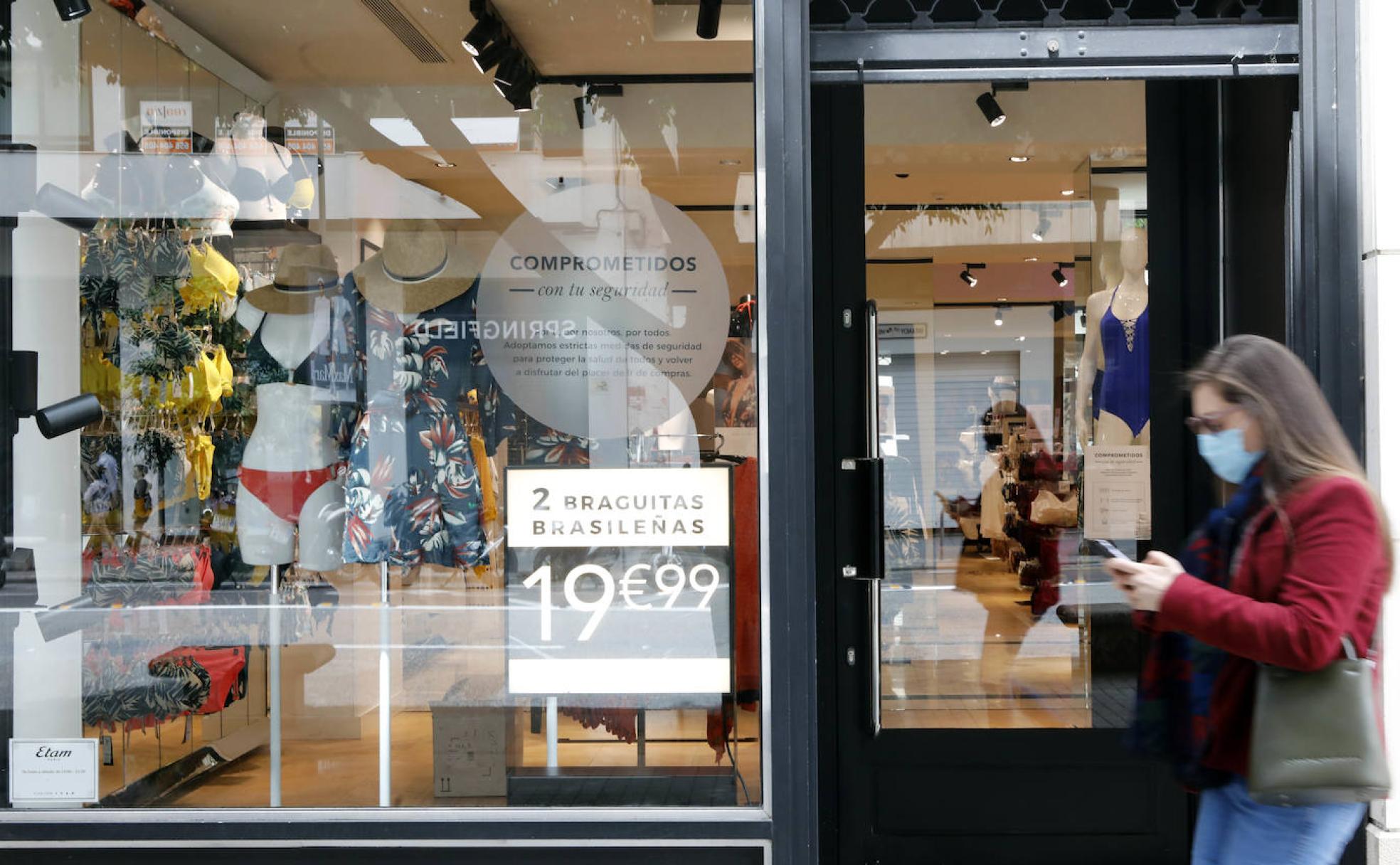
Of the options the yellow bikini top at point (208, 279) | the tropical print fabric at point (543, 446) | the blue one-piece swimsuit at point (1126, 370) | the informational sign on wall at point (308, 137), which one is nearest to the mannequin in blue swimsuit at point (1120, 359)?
the blue one-piece swimsuit at point (1126, 370)

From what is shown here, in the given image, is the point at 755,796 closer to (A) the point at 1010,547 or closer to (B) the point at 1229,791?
(B) the point at 1229,791

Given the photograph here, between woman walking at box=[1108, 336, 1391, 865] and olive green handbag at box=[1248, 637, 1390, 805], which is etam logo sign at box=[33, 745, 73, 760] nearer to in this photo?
woman walking at box=[1108, 336, 1391, 865]

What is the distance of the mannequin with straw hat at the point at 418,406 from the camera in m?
3.15

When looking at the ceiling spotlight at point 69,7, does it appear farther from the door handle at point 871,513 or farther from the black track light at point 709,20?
the door handle at point 871,513

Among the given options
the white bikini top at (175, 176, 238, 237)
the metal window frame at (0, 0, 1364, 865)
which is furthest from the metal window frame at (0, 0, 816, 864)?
the white bikini top at (175, 176, 238, 237)

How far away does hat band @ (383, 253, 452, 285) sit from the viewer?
10.5 feet

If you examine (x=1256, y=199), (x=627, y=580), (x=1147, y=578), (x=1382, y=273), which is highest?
(x=1256, y=199)

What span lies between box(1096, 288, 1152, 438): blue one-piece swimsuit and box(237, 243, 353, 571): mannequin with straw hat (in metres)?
2.28

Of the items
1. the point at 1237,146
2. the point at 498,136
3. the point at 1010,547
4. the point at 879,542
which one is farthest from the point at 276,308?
the point at 1237,146

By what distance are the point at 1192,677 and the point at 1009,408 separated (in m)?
1.68

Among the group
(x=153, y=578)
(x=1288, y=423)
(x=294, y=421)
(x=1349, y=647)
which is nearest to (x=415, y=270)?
(x=294, y=421)

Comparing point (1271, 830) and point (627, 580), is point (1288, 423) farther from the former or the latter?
point (627, 580)

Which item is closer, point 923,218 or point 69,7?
point 69,7

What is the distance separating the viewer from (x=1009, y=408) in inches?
134
